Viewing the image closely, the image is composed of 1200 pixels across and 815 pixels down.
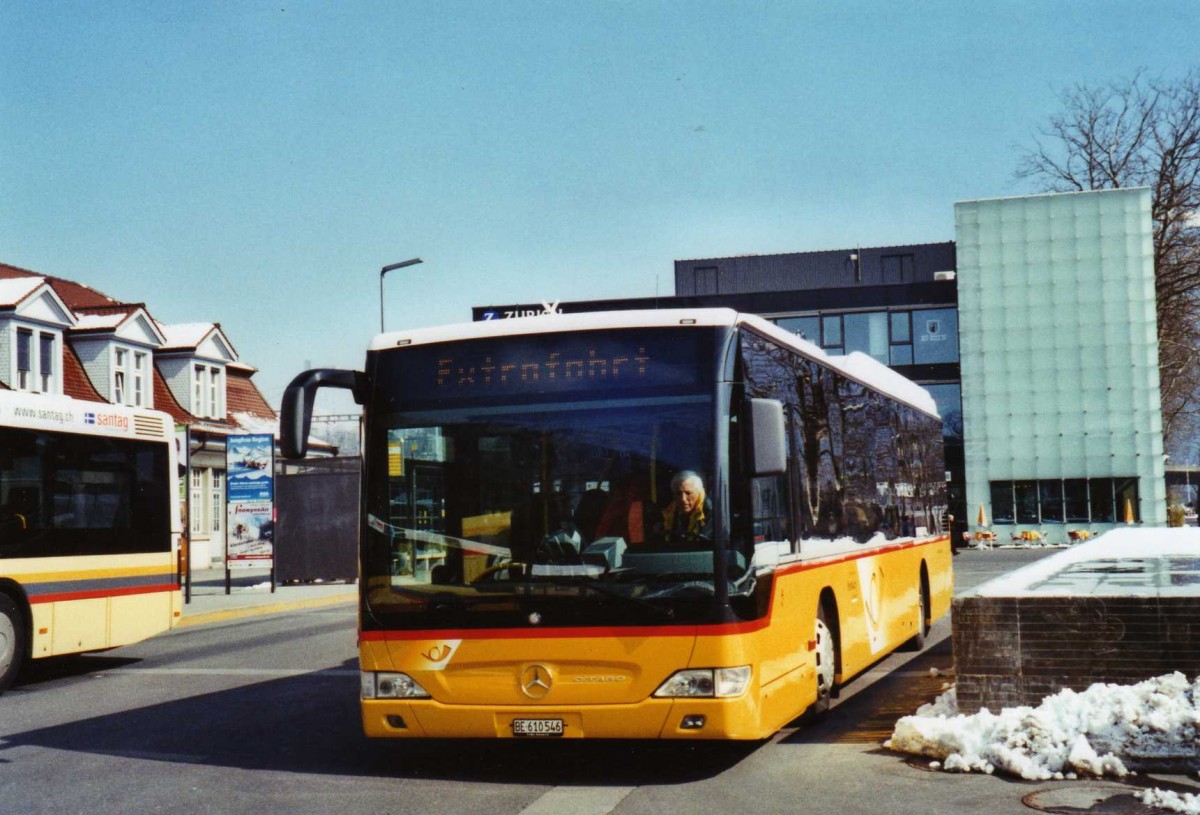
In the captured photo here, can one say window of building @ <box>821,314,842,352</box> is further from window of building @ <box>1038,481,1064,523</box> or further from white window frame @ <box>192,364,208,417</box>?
white window frame @ <box>192,364,208,417</box>

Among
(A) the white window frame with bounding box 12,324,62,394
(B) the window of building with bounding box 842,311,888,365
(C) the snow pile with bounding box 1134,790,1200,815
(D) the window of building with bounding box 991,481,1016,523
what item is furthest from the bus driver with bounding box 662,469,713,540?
(B) the window of building with bounding box 842,311,888,365

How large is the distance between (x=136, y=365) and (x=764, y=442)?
3759 cm

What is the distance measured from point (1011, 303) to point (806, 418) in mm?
46095

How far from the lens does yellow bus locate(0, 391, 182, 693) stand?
44.1ft

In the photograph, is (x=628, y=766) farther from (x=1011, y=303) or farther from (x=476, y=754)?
(x=1011, y=303)

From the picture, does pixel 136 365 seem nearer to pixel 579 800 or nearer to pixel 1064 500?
pixel 1064 500

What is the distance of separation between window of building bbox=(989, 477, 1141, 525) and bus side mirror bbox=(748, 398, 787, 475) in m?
48.3

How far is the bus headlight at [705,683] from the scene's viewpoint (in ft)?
25.1

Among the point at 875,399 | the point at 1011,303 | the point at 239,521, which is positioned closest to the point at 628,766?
the point at 875,399

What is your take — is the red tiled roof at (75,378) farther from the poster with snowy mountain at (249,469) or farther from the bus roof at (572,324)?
the bus roof at (572,324)

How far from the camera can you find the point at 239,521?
27578mm

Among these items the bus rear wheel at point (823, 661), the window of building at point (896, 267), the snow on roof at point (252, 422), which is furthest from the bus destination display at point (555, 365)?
the window of building at point (896, 267)

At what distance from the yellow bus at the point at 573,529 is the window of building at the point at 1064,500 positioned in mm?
47732

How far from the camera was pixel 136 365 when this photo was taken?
1670 inches
